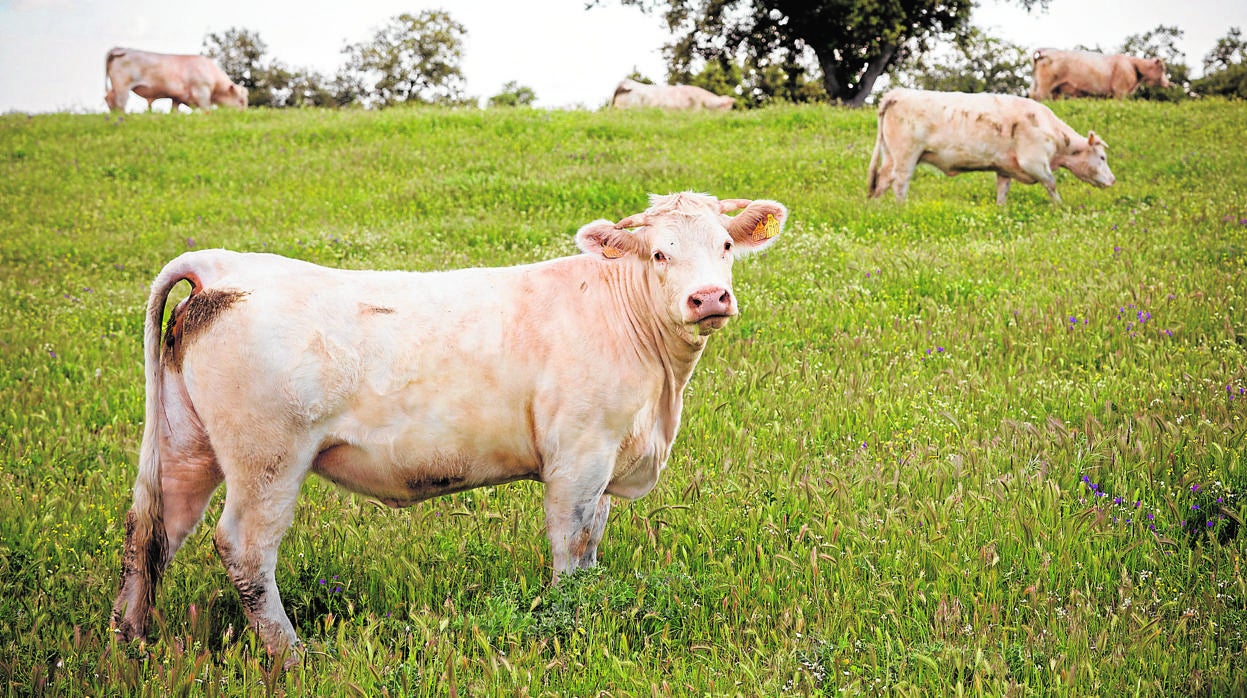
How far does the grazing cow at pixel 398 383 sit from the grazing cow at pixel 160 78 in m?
33.7

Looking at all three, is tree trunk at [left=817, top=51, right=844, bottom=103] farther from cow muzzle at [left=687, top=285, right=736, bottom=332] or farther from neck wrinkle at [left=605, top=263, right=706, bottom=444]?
cow muzzle at [left=687, top=285, right=736, bottom=332]

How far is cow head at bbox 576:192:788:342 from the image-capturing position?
483cm

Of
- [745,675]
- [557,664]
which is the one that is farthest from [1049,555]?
[557,664]

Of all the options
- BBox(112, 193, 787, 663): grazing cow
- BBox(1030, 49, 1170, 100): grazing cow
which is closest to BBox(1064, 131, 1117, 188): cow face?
BBox(112, 193, 787, 663): grazing cow

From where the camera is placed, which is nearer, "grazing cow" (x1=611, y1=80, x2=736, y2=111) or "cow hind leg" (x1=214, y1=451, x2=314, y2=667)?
"cow hind leg" (x1=214, y1=451, x2=314, y2=667)

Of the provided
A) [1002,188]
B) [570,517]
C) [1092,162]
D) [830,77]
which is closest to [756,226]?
[570,517]

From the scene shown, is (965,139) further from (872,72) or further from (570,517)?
(872,72)

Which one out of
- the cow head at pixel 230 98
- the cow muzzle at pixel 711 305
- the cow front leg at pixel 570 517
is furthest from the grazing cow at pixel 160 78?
the cow muzzle at pixel 711 305

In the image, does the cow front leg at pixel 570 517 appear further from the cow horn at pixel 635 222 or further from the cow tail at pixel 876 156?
the cow tail at pixel 876 156

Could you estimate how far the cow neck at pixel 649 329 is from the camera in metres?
5.36

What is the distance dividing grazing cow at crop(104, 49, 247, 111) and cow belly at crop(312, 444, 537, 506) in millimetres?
34170

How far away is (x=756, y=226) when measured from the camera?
560 cm

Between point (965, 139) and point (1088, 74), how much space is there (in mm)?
23343

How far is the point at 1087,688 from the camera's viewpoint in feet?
13.1
